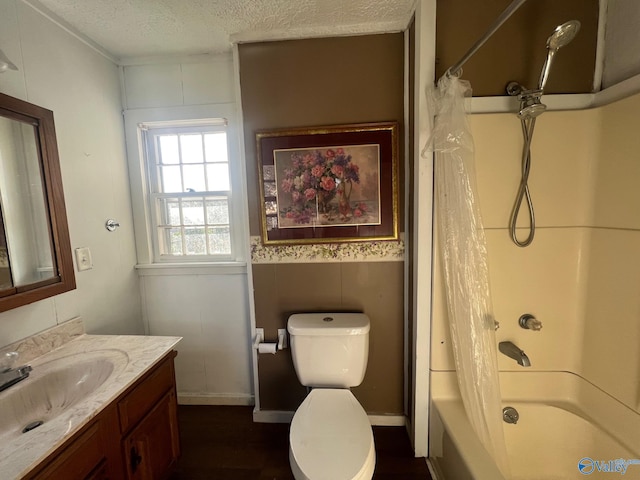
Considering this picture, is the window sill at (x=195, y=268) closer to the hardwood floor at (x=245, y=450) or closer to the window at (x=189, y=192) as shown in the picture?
the window at (x=189, y=192)

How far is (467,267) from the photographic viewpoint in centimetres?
119

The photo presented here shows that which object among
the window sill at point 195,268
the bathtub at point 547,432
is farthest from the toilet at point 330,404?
the window sill at point 195,268

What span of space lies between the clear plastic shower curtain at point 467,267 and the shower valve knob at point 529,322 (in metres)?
0.24

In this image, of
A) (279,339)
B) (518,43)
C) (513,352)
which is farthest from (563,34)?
(279,339)

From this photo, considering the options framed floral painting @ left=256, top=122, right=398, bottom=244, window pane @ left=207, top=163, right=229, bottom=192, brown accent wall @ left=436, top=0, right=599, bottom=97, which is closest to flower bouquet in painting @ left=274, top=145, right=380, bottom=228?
framed floral painting @ left=256, top=122, right=398, bottom=244

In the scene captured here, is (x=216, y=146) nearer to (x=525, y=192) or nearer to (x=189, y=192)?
(x=189, y=192)

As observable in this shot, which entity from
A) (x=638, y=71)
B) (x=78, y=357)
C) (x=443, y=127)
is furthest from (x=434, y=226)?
(x=78, y=357)

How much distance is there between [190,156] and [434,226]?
1639 mm

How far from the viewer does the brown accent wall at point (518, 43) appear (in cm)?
120

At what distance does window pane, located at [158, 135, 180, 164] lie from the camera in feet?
5.81

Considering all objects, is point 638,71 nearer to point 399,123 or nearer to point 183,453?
point 399,123

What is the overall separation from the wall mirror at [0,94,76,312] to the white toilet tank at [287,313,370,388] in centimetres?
116

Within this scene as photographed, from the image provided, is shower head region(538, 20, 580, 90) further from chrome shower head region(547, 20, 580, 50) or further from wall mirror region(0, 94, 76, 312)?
wall mirror region(0, 94, 76, 312)

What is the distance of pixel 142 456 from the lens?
1070 millimetres
